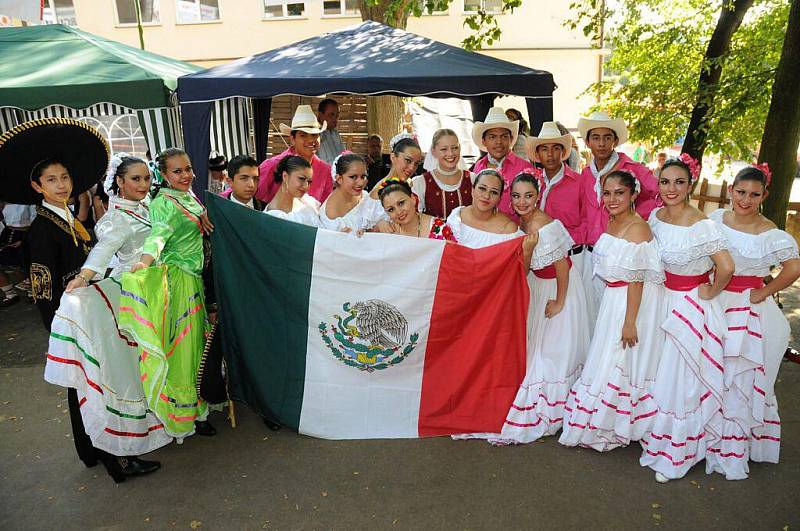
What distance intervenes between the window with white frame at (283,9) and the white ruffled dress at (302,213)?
15879mm

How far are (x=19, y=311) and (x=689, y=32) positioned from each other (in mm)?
10770

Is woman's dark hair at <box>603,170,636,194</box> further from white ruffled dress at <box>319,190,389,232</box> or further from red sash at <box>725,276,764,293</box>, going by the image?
white ruffled dress at <box>319,190,389,232</box>

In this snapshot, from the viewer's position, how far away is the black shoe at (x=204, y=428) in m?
3.99

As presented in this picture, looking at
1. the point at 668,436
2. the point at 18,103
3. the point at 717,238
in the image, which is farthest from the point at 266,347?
the point at 18,103

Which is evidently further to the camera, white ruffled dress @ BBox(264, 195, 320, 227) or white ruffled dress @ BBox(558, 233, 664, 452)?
white ruffled dress @ BBox(264, 195, 320, 227)

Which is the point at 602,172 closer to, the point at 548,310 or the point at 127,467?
the point at 548,310

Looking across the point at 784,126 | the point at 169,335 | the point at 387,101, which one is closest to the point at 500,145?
the point at 169,335

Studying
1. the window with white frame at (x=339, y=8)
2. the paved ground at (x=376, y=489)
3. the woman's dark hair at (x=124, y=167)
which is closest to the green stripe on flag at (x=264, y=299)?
the paved ground at (x=376, y=489)

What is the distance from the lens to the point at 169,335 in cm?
365

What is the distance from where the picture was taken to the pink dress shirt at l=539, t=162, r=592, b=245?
14.1ft

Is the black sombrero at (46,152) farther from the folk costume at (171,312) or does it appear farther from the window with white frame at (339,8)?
the window with white frame at (339,8)

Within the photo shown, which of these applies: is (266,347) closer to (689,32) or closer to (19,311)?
(19,311)

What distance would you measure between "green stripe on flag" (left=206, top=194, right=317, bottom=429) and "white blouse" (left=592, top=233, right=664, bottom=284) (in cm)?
Result: 181

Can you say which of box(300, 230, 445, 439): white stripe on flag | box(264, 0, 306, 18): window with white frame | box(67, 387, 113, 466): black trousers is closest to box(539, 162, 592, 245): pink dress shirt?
box(300, 230, 445, 439): white stripe on flag
